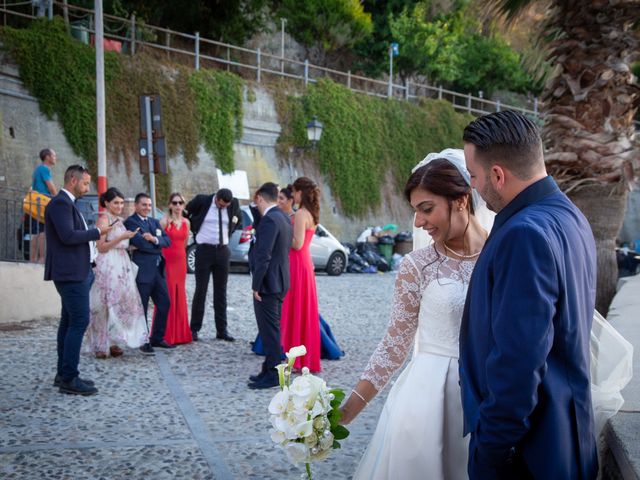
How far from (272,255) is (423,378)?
13.9ft

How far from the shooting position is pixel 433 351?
2.77 meters

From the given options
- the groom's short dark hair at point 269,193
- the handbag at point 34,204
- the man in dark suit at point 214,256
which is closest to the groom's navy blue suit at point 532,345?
the groom's short dark hair at point 269,193

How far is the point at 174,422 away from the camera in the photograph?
5.42m

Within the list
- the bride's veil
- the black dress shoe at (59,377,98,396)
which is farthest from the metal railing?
the bride's veil

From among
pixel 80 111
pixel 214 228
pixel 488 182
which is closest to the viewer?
pixel 488 182

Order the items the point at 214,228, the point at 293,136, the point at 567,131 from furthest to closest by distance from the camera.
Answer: the point at 293,136
the point at 214,228
the point at 567,131

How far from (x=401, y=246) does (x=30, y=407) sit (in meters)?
19.6

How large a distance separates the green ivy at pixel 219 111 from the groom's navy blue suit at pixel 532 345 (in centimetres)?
2250

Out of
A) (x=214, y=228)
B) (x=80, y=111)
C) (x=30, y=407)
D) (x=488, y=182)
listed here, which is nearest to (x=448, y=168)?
(x=488, y=182)

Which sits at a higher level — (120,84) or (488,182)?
(120,84)

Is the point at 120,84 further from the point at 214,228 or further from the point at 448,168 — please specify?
the point at 448,168

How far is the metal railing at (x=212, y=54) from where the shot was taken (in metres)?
22.2

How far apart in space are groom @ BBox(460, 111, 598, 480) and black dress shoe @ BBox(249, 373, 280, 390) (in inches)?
179

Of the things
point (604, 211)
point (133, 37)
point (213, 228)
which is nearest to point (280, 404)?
point (604, 211)
